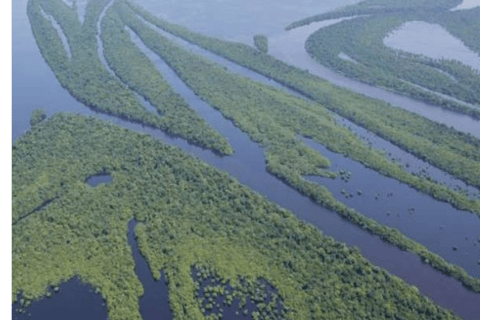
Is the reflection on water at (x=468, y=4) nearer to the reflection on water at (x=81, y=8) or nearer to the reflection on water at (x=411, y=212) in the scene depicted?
the reflection on water at (x=411, y=212)

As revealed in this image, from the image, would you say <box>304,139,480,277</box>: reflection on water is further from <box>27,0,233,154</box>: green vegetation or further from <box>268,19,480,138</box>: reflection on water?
<box>268,19,480,138</box>: reflection on water

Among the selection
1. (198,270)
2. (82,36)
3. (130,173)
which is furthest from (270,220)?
(82,36)

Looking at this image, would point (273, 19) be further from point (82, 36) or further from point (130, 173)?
point (130, 173)

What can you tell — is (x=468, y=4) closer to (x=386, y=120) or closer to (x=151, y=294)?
(x=386, y=120)

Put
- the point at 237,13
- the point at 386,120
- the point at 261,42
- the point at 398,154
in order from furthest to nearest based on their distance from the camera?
1. the point at 237,13
2. the point at 261,42
3. the point at 386,120
4. the point at 398,154

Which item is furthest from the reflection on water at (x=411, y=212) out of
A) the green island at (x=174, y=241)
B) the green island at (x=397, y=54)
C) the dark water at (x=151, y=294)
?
the dark water at (x=151, y=294)

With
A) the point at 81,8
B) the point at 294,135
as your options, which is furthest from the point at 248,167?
the point at 81,8
